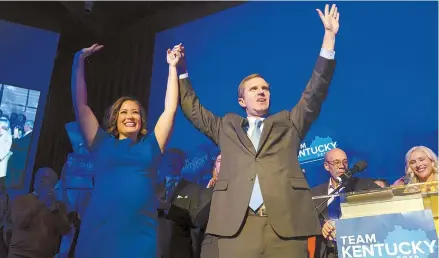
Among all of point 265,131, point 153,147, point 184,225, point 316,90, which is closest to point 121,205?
point 153,147

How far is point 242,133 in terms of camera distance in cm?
201

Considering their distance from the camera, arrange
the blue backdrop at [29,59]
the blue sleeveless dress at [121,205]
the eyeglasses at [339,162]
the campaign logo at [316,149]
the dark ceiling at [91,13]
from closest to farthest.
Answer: the blue sleeveless dress at [121,205]
the eyeglasses at [339,162]
the campaign logo at [316,149]
the blue backdrop at [29,59]
the dark ceiling at [91,13]

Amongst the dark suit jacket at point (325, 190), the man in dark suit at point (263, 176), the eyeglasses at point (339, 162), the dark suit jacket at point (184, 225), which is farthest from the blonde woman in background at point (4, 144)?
the eyeglasses at point (339, 162)

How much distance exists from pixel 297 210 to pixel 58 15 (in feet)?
8.63

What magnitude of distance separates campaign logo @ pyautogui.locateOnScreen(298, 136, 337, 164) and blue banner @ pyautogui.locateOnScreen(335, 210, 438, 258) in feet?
4.71

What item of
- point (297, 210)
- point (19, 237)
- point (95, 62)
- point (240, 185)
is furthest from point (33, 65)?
point (297, 210)

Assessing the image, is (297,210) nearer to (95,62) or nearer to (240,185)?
(240,185)

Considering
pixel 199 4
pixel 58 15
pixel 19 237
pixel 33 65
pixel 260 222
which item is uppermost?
pixel 199 4

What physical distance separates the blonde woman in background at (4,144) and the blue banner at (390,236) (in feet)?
7.22

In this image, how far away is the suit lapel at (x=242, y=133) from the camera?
1955mm

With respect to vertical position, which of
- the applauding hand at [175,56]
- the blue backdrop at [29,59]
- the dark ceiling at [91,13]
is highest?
the dark ceiling at [91,13]

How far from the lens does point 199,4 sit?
3809 millimetres

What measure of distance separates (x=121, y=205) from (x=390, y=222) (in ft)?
3.91

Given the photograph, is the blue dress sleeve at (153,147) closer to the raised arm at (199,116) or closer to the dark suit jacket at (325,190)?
the raised arm at (199,116)
